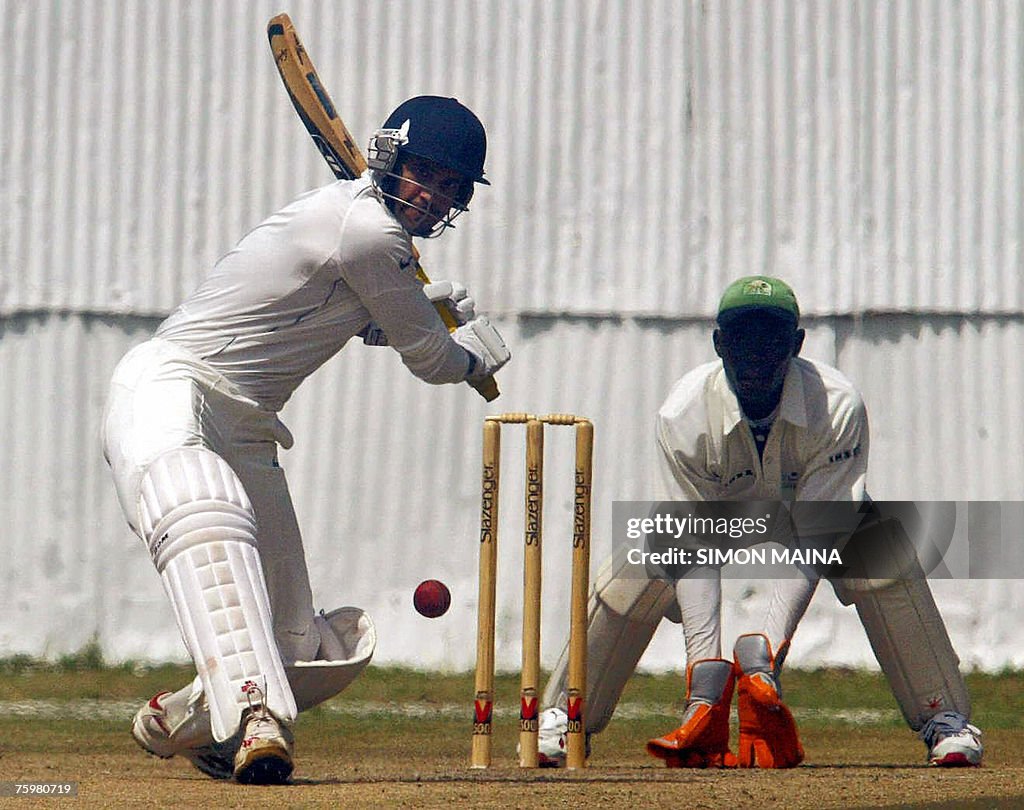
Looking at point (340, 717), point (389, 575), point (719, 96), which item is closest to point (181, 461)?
point (340, 717)

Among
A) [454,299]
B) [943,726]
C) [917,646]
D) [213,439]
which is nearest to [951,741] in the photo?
[943,726]

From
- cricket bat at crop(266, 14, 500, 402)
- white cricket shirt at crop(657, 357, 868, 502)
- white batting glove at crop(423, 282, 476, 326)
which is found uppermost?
cricket bat at crop(266, 14, 500, 402)

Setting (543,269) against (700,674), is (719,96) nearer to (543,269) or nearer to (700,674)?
(543,269)

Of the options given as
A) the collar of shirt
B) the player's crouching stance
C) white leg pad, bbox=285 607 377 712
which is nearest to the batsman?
the collar of shirt

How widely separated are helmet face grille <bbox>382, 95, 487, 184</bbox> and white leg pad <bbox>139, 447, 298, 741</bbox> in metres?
0.94

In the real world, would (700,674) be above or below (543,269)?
below

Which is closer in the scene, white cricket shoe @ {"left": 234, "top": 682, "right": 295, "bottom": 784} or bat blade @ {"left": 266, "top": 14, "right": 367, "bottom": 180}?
white cricket shoe @ {"left": 234, "top": 682, "right": 295, "bottom": 784}

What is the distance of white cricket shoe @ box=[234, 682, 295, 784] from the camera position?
3.68m

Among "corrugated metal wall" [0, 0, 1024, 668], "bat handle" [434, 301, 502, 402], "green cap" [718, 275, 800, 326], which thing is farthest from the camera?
"corrugated metal wall" [0, 0, 1024, 668]

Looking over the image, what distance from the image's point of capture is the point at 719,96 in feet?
25.0

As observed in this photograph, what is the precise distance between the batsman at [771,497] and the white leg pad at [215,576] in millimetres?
1321

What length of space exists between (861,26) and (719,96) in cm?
64

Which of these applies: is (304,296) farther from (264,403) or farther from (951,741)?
(951,741)

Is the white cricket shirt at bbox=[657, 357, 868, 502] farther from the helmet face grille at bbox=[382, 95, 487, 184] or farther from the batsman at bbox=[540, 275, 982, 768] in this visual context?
the helmet face grille at bbox=[382, 95, 487, 184]
